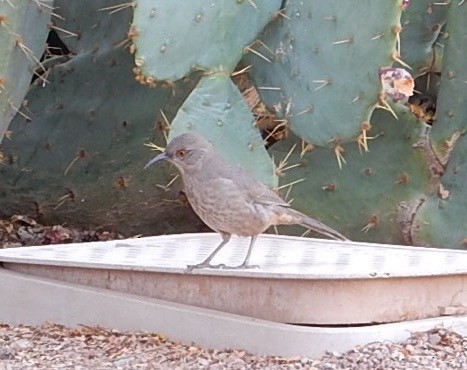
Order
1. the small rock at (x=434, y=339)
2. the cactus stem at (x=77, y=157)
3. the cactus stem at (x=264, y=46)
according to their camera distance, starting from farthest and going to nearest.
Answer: the cactus stem at (x=77, y=157) < the cactus stem at (x=264, y=46) < the small rock at (x=434, y=339)

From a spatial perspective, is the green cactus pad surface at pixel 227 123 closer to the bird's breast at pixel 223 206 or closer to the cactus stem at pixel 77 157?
the bird's breast at pixel 223 206

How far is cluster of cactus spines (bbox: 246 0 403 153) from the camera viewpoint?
3.60 m

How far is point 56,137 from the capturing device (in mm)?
4523

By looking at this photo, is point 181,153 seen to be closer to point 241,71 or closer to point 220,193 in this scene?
point 220,193

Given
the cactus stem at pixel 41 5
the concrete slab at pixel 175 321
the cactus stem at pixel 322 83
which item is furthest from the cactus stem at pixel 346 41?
the concrete slab at pixel 175 321

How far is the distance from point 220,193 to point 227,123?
0.77m

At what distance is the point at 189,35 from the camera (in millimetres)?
3652

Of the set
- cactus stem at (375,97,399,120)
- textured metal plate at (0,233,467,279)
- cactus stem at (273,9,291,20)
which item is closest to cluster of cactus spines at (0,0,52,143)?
textured metal plate at (0,233,467,279)

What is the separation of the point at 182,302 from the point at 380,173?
133 centimetres

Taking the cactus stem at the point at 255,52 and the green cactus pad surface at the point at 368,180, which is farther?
the green cactus pad surface at the point at 368,180

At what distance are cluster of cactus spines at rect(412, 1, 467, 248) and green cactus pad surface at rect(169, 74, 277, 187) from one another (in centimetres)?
70

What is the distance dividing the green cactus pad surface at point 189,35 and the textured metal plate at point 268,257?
53 centimetres

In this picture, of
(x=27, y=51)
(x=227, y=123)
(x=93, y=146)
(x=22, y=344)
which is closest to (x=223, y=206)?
(x=22, y=344)

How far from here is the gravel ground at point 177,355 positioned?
275 centimetres
